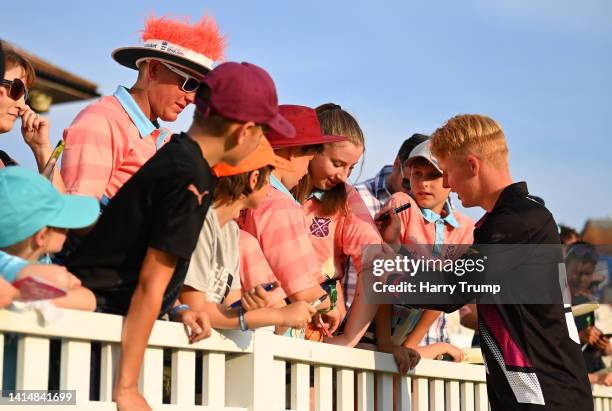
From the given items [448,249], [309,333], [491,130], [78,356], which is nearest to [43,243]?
[78,356]

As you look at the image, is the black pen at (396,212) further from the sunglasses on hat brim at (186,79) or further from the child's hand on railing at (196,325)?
the child's hand on railing at (196,325)

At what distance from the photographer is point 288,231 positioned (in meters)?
4.92

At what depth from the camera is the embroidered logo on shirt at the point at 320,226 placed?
5645 millimetres

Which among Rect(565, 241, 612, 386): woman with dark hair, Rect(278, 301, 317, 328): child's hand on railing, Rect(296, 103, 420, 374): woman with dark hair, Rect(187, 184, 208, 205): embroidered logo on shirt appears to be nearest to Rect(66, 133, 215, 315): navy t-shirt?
Rect(187, 184, 208, 205): embroidered logo on shirt

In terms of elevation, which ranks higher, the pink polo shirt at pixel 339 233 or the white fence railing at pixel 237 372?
the pink polo shirt at pixel 339 233

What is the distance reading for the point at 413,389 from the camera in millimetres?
5867

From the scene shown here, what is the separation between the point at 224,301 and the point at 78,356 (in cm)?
98

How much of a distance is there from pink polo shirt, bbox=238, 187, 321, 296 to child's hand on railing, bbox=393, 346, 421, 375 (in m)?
0.88

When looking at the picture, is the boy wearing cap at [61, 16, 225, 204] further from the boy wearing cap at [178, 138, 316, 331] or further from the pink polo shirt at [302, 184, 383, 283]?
the pink polo shirt at [302, 184, 383, 283]

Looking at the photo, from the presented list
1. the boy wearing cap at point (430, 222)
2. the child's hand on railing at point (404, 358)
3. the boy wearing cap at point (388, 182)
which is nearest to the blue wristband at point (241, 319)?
the child's hand on railing at point (404, 358)

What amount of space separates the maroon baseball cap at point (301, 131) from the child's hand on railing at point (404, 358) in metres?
1.18

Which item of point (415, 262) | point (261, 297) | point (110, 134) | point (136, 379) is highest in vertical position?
point (110, 134)

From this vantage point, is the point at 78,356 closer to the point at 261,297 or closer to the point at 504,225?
the point at 261,297

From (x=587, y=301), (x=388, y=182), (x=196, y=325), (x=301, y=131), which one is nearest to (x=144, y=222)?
(x=196, y=325)
